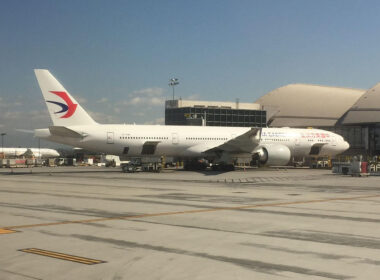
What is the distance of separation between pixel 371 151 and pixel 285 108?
27716 mm

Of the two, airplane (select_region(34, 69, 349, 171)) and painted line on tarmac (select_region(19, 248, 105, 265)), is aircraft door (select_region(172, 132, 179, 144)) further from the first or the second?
painted line on tarmac (select_region(19, 248, 105, 265))

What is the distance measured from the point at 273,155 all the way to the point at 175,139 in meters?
9.70

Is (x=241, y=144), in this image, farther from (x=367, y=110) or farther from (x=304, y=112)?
(x=304, y=112)

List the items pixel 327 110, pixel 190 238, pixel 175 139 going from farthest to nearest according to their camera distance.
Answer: pixel 327 110, pixel 175 139, pixel 190 238

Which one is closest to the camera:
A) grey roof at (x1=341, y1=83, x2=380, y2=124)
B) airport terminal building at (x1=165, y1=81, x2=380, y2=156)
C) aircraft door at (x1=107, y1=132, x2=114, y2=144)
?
aircraft door at (x1=107, y1=132, x2=114, y2=144)

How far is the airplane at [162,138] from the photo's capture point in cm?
4519

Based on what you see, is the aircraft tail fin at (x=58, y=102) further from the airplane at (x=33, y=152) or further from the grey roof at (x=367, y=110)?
the airplane at (x=33, y=152)

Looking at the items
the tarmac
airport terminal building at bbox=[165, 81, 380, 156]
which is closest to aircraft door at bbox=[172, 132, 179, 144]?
the tarmac

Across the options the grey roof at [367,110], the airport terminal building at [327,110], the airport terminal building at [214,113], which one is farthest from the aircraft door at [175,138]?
the airport terminal building at [327,110]

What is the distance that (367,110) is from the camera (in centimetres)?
8969

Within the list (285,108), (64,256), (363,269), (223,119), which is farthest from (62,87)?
(285,108)

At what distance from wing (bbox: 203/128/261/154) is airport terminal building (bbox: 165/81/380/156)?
46220 millimetres

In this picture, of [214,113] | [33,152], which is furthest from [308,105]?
[33,152]

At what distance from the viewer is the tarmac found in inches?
359
